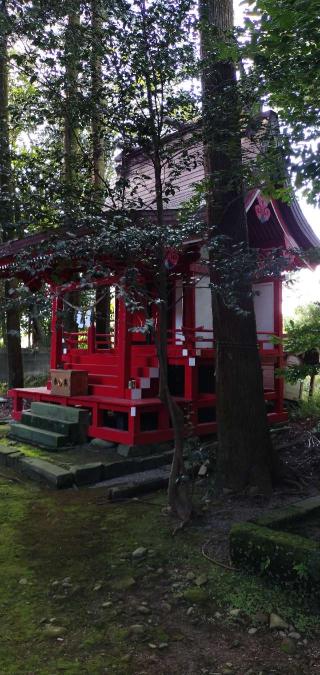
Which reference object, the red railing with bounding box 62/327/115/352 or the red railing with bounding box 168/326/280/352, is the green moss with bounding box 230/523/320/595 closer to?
the red railing with bounding box 168/326/280/352

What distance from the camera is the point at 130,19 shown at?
3873mm

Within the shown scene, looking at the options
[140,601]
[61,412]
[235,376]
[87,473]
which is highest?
[235,376]

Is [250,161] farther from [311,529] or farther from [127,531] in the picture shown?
[127,531]

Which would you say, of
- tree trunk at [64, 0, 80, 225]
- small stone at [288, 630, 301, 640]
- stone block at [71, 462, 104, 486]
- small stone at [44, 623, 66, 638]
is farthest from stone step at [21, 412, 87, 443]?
small stone at [288, 630, 301, 640]

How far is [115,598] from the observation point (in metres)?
3.16

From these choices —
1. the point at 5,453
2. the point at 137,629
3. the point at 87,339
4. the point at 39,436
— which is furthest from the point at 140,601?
the point at 87,339

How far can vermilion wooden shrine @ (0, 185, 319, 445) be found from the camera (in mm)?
7160

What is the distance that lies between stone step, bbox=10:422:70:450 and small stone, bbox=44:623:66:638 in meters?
4.51

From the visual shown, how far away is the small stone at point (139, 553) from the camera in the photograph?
3.76m

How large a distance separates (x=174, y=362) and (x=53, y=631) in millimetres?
5313

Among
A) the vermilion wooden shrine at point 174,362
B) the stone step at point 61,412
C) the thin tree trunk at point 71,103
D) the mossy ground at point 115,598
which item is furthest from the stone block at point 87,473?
the thin tree trunk at point 71,103

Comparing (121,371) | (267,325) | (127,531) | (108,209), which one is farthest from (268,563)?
(267,325)

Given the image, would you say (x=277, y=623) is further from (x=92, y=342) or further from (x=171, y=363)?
(x=92, y=342)

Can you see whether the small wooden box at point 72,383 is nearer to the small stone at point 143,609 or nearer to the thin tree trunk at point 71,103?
the thin tree trunk at point 71,103
